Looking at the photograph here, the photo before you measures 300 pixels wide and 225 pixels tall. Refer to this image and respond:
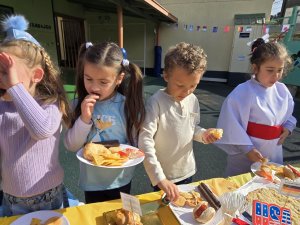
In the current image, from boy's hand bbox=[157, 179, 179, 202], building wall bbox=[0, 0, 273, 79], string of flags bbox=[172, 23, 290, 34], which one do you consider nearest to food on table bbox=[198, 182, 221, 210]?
boy's hand bbox=[157, 179, 179, 202]

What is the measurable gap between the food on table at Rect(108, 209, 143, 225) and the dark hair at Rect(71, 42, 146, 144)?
0.44 metres

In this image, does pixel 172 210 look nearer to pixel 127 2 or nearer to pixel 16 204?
pixel 16 204

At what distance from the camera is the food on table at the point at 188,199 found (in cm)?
104

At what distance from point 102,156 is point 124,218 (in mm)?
265

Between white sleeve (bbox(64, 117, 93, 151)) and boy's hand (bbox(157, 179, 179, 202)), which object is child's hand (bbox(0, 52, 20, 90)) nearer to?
white sleeve (bbox(64, 117, 93, 151))

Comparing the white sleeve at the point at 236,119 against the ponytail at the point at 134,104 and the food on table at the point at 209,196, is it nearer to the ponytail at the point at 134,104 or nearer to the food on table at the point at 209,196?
the food on table at the point at 209,196

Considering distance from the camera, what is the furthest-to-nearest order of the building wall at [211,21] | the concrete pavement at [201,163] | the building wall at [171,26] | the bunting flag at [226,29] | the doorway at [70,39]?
1. the doorway at [70,39]
2. the bunting flag at [226,29]
3. the building wall at [211,21]
4. the building wall at [171,26]
5. the concrete pavement at [201,163]

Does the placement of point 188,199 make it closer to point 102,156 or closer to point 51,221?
point 102,156

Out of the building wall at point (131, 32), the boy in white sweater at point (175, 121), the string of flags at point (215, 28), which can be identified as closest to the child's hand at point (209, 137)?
the boy in white sweater at point (175, 121)

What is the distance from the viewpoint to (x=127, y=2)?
655cm

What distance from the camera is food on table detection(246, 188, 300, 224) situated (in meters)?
1.08

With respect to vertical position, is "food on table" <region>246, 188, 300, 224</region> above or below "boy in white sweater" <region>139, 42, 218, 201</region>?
below

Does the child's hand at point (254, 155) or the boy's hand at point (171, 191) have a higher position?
the boy's hand at point (171, 191)

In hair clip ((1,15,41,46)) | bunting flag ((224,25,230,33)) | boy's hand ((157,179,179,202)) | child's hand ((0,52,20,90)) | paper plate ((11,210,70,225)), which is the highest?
bunting flag ((224,25,230,33))
